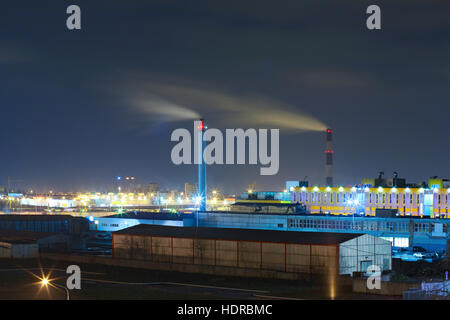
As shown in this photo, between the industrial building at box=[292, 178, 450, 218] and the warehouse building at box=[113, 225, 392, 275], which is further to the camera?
the industrial building at box=[292, 178, 450, 218]

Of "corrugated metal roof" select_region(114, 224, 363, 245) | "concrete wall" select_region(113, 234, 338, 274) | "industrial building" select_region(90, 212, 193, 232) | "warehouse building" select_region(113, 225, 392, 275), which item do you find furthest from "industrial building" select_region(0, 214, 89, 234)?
"concrete wall" select_region(113, 234, 338, 274)

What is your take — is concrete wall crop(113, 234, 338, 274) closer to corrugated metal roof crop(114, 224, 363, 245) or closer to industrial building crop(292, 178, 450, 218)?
corrugated metal roof crop(114, 224, 363, 245)

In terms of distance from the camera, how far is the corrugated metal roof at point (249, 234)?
4206 cm

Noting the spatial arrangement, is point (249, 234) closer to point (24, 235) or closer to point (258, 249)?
point (258, 249)

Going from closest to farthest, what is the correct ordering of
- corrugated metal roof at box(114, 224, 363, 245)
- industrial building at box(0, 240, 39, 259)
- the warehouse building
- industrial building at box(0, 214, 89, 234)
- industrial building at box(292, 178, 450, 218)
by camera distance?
the warehouse building
corrugated metal roof at box(114, 224, 363, 245)
industrial building at box(0, 240, 39, 259)
industrial building at box(0, 214, 89, 234)
industrial building at box(292, 178, 450, 218)

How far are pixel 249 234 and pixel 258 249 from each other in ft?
11.9

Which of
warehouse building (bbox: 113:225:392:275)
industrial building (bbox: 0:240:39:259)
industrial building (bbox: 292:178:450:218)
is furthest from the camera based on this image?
industrial building (bbox: 292:178:450:218)

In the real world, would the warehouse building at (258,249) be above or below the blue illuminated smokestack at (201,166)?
below

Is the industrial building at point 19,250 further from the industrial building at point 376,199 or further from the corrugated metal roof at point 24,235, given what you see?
the industrial building at point 376,199

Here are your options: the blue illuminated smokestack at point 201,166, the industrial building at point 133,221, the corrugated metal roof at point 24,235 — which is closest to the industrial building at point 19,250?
the corrugated metal roof at point 24,235

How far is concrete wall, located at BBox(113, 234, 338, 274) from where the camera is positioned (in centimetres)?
4034

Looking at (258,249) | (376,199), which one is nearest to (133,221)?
(258,249)
